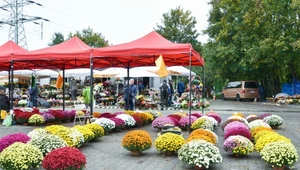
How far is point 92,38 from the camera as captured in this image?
6081 cm

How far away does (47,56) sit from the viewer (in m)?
14.0

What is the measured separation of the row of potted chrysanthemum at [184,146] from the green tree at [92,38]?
53.6 meters

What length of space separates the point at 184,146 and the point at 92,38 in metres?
55.1

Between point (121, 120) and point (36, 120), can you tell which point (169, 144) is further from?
point (36, 120)

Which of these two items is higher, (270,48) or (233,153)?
(270,48)

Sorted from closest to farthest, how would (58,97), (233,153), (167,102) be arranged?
(233,153)
(167,102)
(58,97)

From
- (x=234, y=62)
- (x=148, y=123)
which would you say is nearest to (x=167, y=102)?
(x=148, y=123)

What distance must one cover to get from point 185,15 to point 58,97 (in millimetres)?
29626

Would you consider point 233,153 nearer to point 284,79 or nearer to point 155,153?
point 155,153

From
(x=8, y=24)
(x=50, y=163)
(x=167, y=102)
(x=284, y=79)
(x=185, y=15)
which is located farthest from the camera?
(x=185, y=15)

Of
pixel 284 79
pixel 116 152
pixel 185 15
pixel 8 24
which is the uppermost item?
pixel 185 15

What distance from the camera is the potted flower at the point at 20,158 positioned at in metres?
6.34

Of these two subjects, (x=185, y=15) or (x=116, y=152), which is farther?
(x=185, y=15)

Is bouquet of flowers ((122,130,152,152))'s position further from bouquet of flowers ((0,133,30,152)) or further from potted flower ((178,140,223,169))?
bouquet of flowers ((0,133,30,152))
